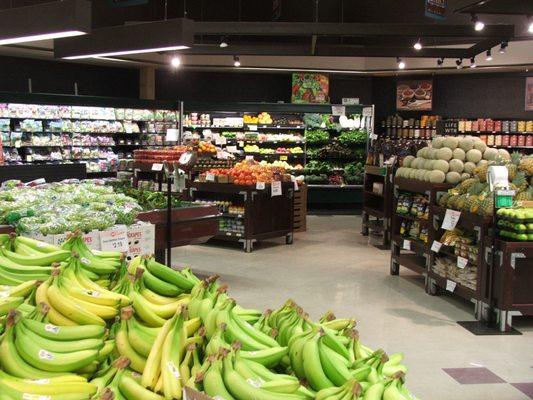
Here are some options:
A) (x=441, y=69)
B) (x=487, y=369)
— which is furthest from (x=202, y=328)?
(x=441, y=69)

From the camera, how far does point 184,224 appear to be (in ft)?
23.4

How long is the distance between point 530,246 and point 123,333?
483cm

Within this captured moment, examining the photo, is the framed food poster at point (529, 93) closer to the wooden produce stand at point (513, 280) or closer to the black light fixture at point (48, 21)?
the wooden produce stand at point (513, 280)

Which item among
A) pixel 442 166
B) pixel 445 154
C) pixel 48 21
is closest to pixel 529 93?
pixel 445 154

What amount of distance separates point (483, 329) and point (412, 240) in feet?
6.72

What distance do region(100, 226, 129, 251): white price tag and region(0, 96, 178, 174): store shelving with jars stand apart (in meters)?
7.85

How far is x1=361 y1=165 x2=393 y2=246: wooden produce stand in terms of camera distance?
424 inches

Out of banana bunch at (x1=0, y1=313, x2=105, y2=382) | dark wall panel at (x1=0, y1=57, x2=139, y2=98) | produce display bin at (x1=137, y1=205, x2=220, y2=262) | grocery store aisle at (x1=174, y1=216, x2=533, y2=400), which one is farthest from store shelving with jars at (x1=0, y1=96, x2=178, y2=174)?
banana bunch at (x1=0, y1=313, x2=105, y2=382)

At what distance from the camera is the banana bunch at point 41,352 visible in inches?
71.7

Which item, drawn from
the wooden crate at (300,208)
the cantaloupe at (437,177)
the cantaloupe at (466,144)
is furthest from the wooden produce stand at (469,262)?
the wooden crate at (300,208)

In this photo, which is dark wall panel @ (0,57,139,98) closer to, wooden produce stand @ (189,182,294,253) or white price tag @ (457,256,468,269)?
wooden produce stand @ (189,182,294,253)

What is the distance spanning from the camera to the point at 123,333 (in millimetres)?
2057

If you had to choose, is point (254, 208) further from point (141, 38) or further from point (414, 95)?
point (414, 95)

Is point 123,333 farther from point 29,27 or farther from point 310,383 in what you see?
point 29,27
